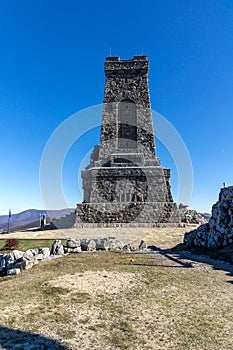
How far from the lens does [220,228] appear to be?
1442 cm

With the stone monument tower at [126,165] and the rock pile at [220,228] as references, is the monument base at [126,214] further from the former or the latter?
the rock pile at [220,228]

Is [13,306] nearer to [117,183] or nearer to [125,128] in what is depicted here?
[117,183]

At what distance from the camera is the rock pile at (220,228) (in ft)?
45.8

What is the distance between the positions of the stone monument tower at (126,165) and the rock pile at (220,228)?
33.1ft

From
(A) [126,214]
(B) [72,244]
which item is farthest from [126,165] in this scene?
(B) [72,244]

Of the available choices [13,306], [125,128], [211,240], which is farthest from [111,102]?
[13,306]

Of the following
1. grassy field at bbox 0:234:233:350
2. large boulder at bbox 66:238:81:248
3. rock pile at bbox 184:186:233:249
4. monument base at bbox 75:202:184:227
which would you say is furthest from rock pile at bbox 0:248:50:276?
monument base at bbox 75:202:184:227

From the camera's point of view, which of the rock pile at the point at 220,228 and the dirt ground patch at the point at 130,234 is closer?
the rock pile at the point at 220,228

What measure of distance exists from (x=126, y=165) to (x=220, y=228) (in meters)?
16.4

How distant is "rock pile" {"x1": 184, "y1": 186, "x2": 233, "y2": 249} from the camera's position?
45.8 feet

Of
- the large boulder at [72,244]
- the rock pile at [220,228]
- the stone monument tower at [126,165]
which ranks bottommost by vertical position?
the large boulder at [72,244]

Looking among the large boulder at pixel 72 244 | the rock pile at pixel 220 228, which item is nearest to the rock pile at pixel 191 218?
the rock pile at pixel 220 228

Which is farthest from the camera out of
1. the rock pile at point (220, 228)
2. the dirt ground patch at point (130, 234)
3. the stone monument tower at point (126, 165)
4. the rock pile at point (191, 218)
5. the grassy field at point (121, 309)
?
the rock pile at point (191, 218)

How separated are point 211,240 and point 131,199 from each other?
14483 millimetres
